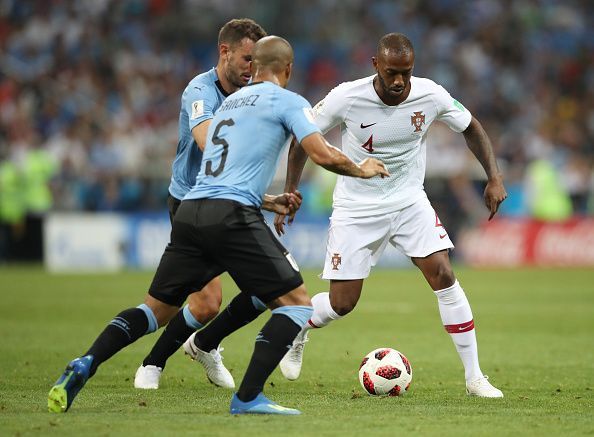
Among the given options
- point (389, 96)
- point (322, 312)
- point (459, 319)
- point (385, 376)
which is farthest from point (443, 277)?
point (389, 96)

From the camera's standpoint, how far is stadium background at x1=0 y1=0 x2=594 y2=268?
22.3m

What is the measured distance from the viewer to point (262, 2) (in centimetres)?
2588

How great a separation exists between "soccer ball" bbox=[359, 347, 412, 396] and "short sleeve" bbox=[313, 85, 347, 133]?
171cm

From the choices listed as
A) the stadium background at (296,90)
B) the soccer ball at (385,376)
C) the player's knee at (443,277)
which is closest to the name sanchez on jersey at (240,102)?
the player's knee at (443,277)

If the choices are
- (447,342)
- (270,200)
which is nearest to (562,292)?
(447,342)

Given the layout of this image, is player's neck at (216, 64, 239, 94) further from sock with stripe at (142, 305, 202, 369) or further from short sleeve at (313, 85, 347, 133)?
sock with stripe at (142, 305, 202, 369)

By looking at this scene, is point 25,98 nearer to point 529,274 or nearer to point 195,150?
point 529,274

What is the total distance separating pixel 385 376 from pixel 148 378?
65.4 inches

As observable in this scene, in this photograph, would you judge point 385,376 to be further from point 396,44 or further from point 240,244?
point 396,44

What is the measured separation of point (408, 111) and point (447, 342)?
404 centimetres

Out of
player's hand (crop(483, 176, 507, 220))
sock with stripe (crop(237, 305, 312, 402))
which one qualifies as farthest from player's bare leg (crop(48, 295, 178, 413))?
player's hand (crop(483, 176, 507, 220))

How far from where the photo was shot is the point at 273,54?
635 centimetres

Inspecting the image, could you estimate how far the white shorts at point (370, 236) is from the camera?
25.5ft

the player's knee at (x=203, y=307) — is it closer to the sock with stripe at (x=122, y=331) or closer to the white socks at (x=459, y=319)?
the sock with stripe at (x=122, y=331)
